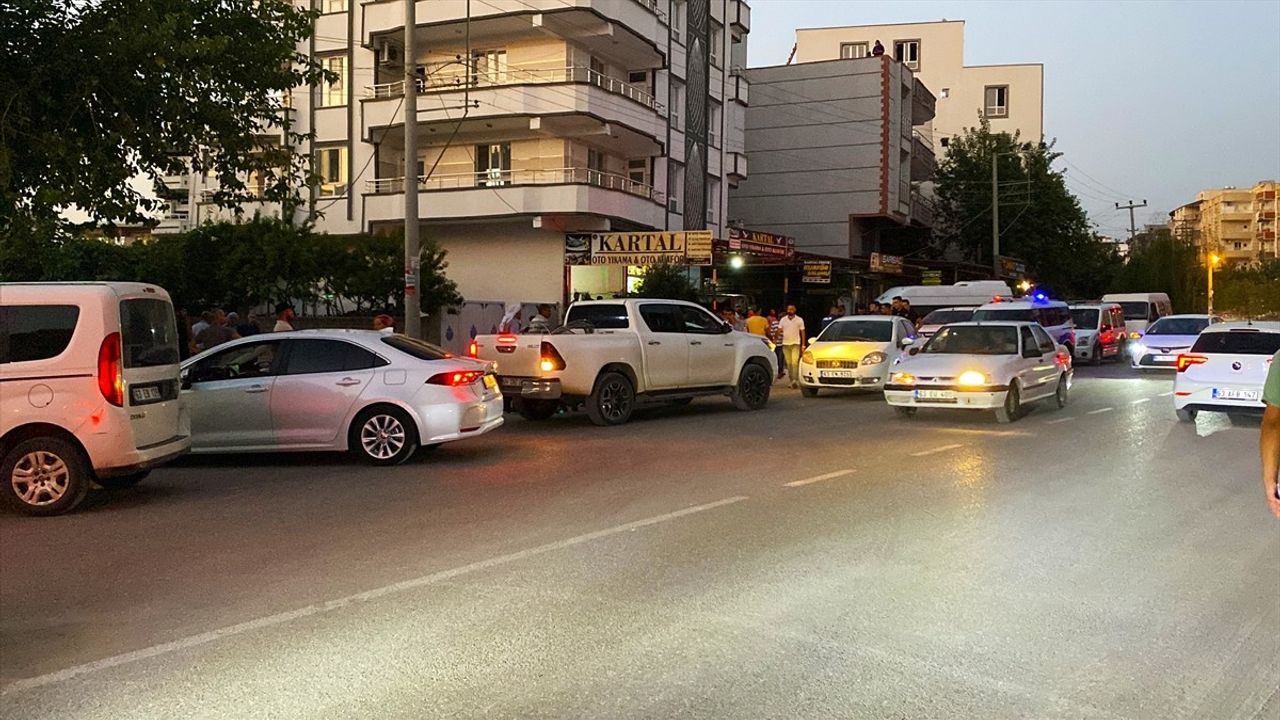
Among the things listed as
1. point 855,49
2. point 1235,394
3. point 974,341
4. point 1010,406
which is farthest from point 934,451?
point 855,49

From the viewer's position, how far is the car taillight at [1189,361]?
1509 cm

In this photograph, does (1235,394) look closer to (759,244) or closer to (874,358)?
(874,358)

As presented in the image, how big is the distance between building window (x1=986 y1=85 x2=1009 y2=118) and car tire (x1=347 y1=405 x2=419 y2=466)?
229 ft

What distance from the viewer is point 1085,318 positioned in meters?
33.5

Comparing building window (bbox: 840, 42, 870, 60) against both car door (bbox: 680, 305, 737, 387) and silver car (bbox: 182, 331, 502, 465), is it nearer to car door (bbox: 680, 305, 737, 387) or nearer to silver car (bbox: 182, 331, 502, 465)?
car door (bbox: 680, 305, 737, 387)

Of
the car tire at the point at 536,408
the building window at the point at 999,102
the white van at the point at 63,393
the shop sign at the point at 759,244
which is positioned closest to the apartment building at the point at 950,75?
the building window at the point at 999,102

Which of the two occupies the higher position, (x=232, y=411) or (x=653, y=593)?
(x=232, y=411)

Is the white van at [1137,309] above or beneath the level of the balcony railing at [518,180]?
beneath

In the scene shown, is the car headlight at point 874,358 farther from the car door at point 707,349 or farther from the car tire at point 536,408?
the car tire at point 536,408

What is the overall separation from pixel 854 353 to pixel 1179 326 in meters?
12.9

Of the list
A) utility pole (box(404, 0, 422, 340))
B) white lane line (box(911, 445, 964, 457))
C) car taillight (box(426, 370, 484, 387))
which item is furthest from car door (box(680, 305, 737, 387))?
car taillight (box(426, 370, 484, 387))

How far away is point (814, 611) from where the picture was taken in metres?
5.88

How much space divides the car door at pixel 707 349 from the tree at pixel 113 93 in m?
7.28

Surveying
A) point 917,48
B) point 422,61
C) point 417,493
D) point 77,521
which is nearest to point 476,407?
point 417,493
